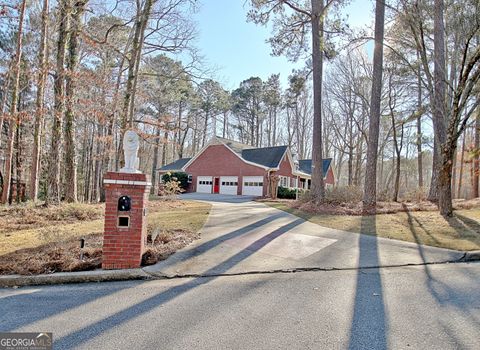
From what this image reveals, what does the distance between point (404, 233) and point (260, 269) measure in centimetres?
488

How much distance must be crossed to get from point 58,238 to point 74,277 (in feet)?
6.43

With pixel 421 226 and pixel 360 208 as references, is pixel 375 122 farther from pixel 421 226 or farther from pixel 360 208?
pixel 421 226

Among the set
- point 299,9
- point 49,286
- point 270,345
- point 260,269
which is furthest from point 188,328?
point 299,9

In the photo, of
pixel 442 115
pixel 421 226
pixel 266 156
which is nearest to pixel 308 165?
pixel 266 156

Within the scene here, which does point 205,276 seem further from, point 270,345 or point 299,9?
point 299,9

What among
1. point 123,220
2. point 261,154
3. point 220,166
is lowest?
point 123,220

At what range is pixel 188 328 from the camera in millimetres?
2830

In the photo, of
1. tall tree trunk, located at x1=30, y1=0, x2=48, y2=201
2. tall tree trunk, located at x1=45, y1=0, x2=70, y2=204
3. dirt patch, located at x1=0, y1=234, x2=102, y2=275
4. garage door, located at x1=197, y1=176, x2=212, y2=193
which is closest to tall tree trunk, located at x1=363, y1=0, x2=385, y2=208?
dirt patch, located at x1=0, y1=234, x2=102, y2=275

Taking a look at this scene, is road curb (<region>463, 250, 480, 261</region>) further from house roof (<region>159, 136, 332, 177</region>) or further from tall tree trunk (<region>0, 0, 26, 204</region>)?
house roof (<region>159, 136, 332, 177</region>)

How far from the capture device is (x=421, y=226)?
27.3 feet

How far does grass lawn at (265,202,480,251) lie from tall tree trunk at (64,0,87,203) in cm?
947

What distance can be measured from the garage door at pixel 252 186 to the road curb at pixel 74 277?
19.4 metres

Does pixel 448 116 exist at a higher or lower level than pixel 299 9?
lower

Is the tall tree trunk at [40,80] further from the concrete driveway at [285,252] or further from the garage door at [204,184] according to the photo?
the garage door at [204,184]
